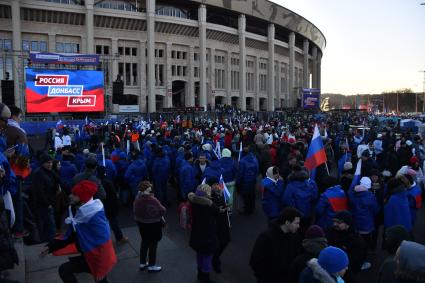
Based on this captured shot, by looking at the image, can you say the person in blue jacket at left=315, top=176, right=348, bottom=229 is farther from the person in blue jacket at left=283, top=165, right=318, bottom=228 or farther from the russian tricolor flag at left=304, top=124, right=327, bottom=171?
the russian tricolor flag at left=304, top=124, right=327, bottom=171

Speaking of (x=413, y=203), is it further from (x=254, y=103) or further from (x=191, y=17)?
(x=254, y=103)

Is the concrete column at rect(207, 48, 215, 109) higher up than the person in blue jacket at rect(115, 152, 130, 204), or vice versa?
the concrete column at rect(207, 48, 215, 109)

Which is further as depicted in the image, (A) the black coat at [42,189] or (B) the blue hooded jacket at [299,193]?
(A) the black coat at [42,189]

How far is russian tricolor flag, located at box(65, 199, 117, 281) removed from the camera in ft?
14.6

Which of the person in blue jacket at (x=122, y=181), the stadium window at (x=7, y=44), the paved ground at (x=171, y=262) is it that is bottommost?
the paved ground at (x=171, y=262)

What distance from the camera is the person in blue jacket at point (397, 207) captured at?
6.28 m

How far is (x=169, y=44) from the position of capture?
202ft

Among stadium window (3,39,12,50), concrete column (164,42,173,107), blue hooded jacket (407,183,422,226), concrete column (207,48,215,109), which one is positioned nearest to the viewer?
blue hooded jacket (407,183,422,226)

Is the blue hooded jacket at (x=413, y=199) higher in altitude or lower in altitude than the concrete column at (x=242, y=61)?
lower

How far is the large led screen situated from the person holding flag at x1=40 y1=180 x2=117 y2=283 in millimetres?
31806

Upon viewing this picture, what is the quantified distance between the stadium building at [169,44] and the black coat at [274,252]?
41.1 m

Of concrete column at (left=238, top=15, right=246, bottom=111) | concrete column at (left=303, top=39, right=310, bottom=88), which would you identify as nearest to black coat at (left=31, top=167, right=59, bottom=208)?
concrete column at (left=238, top=15, right=246, bottom=111)

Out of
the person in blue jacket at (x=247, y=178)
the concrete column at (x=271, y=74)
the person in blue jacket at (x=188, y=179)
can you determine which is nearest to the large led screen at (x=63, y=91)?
the person in blue jacket at (x=188, y=179)

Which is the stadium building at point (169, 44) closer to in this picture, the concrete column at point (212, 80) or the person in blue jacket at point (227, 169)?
the concrete column at point (212, 80)
